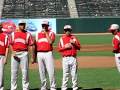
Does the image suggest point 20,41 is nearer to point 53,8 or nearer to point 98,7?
point 53,8

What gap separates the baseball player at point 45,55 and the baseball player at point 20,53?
1.24ft

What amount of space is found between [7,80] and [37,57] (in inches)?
151

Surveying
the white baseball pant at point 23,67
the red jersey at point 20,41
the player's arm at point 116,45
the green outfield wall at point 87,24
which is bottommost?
the green outfield wall at point 87,24

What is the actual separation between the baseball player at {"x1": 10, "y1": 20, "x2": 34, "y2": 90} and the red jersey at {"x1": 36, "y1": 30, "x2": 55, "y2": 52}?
1.04 feet

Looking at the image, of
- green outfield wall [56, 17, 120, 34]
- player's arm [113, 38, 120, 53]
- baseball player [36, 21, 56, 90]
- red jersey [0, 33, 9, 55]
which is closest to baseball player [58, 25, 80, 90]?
baseball player [36, 21, 56, 90]

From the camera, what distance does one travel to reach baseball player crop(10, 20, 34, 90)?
1157 centimetres

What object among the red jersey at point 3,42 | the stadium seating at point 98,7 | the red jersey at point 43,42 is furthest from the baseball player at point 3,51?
the stadium seating at point 98,7

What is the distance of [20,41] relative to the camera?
11.7m

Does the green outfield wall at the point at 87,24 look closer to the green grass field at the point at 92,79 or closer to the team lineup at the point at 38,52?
the green grass field at the point at 92,79

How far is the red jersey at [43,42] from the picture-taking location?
11.9 meters

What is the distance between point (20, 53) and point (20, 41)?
37cm

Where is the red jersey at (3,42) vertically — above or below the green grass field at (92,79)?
above

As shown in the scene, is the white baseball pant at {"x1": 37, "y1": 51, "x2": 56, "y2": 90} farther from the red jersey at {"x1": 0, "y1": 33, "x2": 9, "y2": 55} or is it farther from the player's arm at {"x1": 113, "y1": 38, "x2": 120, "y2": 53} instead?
the player's arm at {"x1": 113, "y1": 38, "x2": 120, "y2": 53}

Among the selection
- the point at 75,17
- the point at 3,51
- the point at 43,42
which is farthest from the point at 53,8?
the point at 3,51
